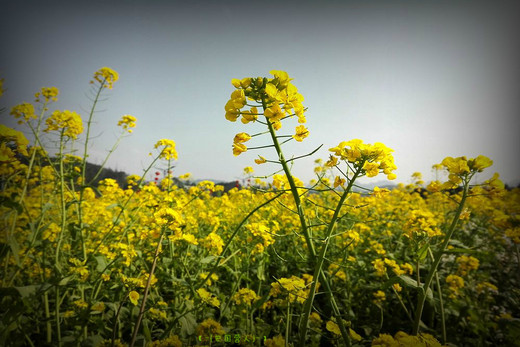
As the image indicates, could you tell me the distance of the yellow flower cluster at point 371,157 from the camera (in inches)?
45.8

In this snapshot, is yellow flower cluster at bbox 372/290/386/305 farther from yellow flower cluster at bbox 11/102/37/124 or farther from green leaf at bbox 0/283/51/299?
yellow flower cluster at bbox 11/102/37/124

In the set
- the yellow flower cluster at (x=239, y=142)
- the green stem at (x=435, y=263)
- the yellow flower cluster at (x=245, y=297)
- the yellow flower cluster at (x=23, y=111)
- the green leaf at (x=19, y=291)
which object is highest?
the yellow flower cluster at (x=23, y=111)

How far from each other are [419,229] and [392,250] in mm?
2441

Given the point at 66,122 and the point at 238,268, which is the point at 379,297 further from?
the point at 66,122

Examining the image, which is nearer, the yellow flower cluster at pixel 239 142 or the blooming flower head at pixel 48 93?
the yellow flower cluster at pixel 239 142

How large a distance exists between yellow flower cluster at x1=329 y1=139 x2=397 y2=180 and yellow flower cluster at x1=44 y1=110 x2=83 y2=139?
8.14 ft

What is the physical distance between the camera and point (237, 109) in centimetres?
115

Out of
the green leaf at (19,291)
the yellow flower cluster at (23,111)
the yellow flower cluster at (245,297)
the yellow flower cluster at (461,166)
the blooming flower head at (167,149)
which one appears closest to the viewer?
the green leaf at (19,291)

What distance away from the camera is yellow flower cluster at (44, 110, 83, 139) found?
2.16m

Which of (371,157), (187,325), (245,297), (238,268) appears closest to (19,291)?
(187,325)

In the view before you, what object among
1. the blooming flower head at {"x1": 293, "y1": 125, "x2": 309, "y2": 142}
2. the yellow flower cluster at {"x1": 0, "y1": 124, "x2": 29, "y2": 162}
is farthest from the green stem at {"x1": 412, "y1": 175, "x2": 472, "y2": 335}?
the yellow flower cluster at {"x1": 0, "y1": 124, "x2": 29, "y2": 162}

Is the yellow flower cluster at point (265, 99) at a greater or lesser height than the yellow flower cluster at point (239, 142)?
greater

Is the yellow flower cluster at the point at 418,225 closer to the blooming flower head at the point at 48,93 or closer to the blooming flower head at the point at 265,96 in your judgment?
the blooming flower head at the point at 265,96

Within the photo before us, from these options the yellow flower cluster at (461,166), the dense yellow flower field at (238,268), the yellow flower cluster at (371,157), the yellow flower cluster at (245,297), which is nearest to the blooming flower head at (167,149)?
the dense yellow flower field at (238,268)
